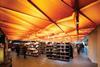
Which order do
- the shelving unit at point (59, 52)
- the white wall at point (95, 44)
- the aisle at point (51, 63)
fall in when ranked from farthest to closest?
the shelving unit at point (59, 52) < the aisle at point (51, 63) < the white wall at point (95, 44)

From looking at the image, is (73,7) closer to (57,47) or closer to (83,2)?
(83,2)

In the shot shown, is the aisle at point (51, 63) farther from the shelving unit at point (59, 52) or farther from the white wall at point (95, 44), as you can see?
the shelving unit at point (59, 52)

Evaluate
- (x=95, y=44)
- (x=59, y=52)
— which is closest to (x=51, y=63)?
(x=59, y=52)

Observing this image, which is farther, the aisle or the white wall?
the aisle

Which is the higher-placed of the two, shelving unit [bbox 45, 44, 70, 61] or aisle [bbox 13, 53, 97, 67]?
shelving unit [bbox 45, 44, 70, 61]

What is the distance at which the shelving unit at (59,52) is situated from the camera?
21.3 m

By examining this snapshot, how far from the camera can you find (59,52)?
72.5ft

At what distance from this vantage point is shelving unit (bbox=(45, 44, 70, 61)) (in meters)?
21.3

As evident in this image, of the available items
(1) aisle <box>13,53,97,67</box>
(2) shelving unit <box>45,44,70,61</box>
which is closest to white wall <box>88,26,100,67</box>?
(1) aisle <box>13,53,97,67</box>

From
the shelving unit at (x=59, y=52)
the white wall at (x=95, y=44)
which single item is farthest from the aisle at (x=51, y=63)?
the shelving unit at (x=59, y=52)

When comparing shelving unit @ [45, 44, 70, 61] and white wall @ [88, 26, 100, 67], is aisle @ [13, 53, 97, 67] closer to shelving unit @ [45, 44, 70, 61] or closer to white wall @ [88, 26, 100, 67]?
white wall @ [88, 26, 100, 67]

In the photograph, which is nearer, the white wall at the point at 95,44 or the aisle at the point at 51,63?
the white wall at the point at 95,44

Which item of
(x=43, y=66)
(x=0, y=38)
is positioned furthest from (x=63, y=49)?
(x=0, y=38)

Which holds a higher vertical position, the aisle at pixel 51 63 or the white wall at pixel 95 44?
the white wall at pixel 95 44
